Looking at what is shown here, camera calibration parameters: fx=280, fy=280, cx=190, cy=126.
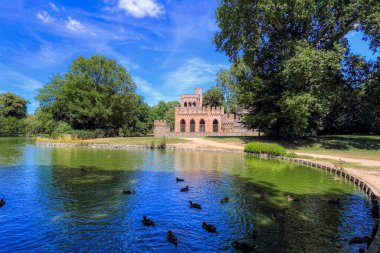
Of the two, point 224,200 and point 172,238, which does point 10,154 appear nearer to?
point 224,200

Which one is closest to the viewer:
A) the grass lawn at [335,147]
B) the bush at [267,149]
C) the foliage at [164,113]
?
the bush at [267,149]

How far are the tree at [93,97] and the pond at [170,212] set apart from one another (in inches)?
1278

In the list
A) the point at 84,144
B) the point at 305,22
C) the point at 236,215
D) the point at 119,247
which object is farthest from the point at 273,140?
the point at 119,247

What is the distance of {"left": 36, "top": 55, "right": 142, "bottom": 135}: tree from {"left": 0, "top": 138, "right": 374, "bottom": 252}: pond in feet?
106

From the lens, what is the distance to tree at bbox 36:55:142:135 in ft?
160

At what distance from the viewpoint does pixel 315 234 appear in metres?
8.59

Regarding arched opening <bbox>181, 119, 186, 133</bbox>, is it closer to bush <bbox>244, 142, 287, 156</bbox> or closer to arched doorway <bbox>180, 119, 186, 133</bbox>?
arched doorway <bbox>180, 119, 186, 133</bbox>

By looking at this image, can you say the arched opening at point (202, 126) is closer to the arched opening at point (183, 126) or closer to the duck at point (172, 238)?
the arched opening at point (183, 126)

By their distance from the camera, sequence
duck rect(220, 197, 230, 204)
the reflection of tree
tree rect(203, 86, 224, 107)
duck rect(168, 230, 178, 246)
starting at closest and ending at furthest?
duck rect(168, 230, 178, 246), duck rect(220, 197, 230, 204), the reflection of tree, tree rect(203, 86, 224, 107)

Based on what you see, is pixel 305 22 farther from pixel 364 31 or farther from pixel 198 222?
pixel 198 222

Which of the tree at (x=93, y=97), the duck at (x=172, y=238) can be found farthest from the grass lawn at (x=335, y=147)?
the tree at (x=93, y=97)

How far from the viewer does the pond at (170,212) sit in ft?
25.8

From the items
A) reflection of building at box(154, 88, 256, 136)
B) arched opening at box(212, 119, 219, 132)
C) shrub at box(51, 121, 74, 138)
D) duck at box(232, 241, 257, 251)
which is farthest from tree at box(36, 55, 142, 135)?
duck at box(232, 241, 257, 251)

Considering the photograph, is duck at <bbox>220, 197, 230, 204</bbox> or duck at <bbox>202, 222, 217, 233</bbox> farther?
duck at <bbox>220, 197, 230, 204</bbox>
